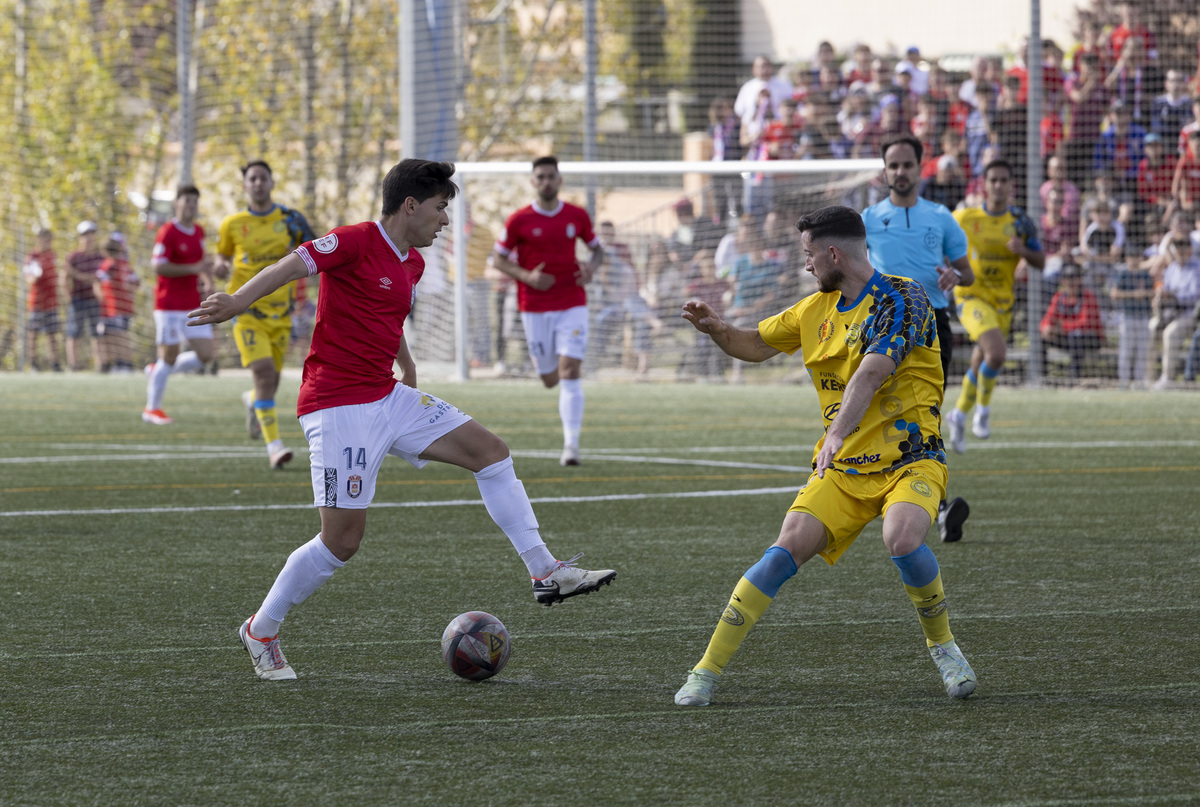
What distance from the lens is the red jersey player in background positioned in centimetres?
1496

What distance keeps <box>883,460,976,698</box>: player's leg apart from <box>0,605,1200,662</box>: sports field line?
1.03 metres

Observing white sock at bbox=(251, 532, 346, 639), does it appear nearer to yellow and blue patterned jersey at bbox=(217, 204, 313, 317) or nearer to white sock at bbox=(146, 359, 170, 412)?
yellow and blue patterned jersey at bbox=(217, 204, 313, 317)

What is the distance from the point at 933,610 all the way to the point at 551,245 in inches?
300

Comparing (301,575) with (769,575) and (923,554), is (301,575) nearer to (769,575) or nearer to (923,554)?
(769,575)

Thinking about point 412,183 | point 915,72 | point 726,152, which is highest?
point 915,72

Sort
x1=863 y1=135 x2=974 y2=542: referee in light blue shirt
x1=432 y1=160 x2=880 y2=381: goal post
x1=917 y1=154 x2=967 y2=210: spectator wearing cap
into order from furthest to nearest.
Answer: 1. x1=432 y1=160 x2=880 y2=381: goal post
2. x1=917 y1=154 x2=967 y2=210: spectator wearing cap
3. x1=863 y1=135 x2=974 y2=542: referee in light blue shirt

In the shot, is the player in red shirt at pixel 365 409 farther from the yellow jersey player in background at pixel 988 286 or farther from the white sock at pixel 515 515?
the yellow jersey player in background at pixel 988 286

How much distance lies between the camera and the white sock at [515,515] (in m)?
5.78

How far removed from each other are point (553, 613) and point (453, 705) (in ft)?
5.06

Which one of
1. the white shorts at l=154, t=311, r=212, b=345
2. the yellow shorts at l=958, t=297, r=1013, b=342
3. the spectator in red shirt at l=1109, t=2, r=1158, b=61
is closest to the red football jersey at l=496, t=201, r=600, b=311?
the yellow shorts at l=958, t=297, r=1013, b=342

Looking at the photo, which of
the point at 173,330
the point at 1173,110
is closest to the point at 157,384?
the point at 173,330

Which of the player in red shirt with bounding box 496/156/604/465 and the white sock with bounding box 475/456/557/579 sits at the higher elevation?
the player in red shirt with bounding box 496/156/604/465

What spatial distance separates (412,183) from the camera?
17.7ft

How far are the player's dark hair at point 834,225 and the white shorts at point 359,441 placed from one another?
158 centimetres
